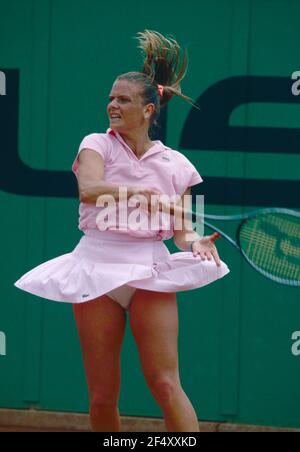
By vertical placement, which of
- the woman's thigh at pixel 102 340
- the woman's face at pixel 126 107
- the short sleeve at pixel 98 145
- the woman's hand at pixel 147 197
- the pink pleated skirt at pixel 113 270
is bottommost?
the woman's thigh at pixel 102 340

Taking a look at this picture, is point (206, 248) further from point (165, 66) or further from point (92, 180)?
point (165, 66)

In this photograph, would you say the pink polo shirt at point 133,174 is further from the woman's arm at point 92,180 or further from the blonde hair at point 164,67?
the blonde hair at point 164,67

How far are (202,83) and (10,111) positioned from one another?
3.52ft

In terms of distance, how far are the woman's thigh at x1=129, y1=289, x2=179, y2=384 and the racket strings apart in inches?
15.4

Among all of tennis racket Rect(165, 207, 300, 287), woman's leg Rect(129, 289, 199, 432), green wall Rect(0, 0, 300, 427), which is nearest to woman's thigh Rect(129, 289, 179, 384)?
woman's leg Rect(129, 289, 199, 432)

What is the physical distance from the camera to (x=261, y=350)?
625 cm

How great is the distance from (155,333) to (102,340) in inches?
8.4

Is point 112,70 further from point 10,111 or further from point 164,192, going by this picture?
point 164,192

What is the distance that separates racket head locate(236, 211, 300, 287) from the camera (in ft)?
14.7

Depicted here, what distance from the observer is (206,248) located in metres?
4.54

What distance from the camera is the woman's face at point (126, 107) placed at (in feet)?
15.1

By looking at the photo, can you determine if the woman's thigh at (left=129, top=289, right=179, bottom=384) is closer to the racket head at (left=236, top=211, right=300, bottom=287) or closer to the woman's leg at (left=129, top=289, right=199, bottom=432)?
the woman's leg at (left=129, top=289, right=199, bottom=432)

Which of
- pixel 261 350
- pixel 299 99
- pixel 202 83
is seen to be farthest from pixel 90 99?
pixel 261 350

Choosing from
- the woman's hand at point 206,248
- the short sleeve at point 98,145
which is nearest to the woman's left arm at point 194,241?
the woman's hand at point 206,248
